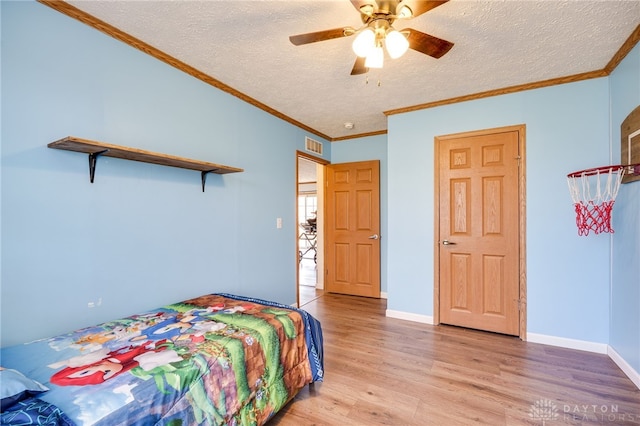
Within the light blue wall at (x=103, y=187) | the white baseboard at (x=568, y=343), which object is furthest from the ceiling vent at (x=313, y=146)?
the white baseboard at (x=568, y=343)

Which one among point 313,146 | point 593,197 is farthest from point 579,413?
point 313,146

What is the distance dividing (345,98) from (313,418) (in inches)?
112

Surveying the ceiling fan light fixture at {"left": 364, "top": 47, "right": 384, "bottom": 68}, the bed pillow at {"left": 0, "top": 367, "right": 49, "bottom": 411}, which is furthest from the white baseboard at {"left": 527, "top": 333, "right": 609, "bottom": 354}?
the bed pillow at {"left": 0, "top": 367, "right": 49, "bottom": 411}

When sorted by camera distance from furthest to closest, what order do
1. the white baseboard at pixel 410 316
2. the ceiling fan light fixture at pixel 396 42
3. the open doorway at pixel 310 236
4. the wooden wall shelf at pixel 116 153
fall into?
the open doorway at pixel 310 236
the white baseboard at pixel 410 316
the wooden wall shelf at pixel 116 153
the ceiling fan light fixture at pixel 396 42

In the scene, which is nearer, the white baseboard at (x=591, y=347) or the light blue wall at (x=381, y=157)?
the white baseboard at (x=591, y=347)

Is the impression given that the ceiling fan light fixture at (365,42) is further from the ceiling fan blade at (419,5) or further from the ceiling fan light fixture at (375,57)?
the ceiling fan blade at (419,5)

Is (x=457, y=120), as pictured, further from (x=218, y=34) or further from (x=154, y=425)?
(x=154, y=425)

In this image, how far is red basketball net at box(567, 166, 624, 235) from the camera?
2355 millimetres

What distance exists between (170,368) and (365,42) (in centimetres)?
189

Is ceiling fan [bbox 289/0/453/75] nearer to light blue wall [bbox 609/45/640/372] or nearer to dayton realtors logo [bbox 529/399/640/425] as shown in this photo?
light blue wall [bbox 609/45/640/372]

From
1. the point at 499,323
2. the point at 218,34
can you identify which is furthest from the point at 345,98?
the point at 499,323

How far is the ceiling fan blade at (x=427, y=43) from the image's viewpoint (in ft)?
5.33

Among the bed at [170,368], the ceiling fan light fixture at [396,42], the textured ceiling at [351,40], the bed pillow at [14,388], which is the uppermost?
the textured ceiling at [351,40]

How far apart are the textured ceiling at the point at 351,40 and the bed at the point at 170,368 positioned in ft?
6.36
